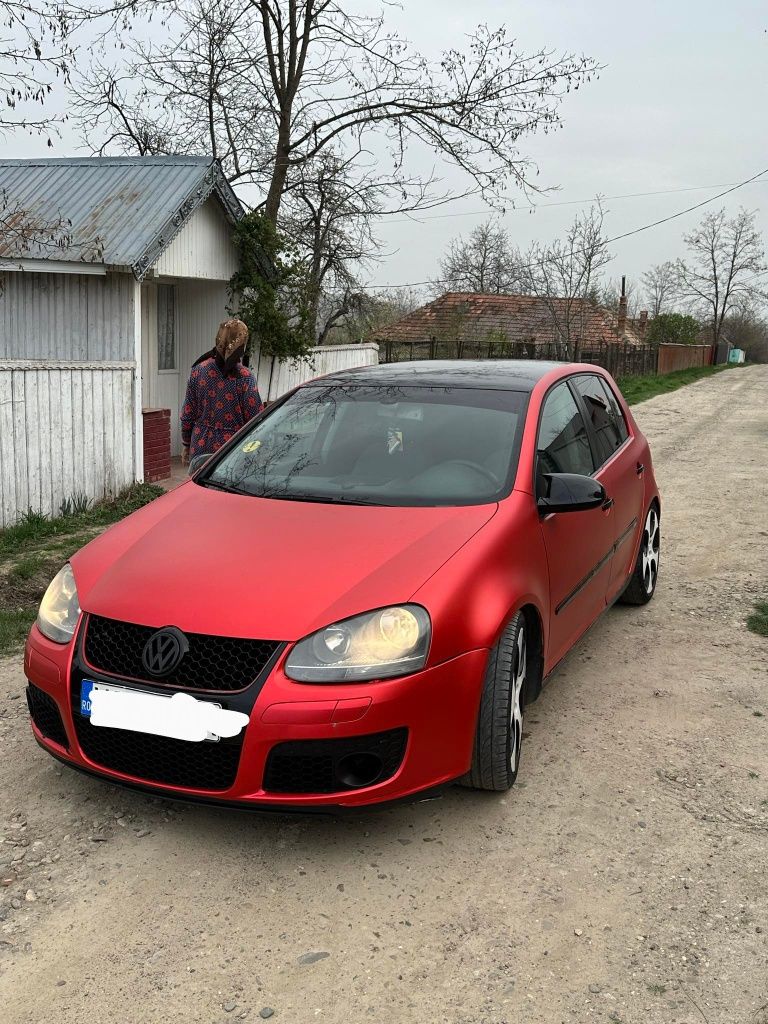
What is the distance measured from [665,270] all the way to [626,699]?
77648 mm

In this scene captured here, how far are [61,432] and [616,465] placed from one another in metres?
5.40

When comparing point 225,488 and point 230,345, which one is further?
point 230,345

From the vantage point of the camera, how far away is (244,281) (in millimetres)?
13477

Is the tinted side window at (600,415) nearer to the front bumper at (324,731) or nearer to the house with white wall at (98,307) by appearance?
the front bumper at (324,731)

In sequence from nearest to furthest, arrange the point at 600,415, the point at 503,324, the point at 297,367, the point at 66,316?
the point at 600,415 < the point at 66,316 < the point at 297,367 < the point at 503,324

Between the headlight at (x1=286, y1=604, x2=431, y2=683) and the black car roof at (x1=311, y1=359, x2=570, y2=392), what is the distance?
173 cm

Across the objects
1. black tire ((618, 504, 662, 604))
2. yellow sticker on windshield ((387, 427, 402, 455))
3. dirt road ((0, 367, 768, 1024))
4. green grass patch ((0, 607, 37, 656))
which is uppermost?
yellow sticker on windshield ((387, 427, 402, 455))

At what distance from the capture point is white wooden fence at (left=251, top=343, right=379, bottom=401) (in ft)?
49.4

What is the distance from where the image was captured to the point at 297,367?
52.0ft

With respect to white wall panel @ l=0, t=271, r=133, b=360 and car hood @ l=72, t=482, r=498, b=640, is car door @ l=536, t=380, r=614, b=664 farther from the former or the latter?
white wall panel @ l=0, t=271, r=133, b=360

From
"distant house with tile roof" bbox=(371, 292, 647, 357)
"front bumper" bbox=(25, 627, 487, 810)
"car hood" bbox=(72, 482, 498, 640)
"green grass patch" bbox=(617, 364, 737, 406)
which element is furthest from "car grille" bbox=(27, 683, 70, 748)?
"distant house with tile roof" bbox=(371, 292, 647, 357)

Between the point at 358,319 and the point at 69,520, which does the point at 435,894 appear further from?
the point at 358,319

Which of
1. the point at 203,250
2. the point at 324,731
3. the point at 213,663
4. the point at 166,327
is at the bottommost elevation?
the point at 324,731

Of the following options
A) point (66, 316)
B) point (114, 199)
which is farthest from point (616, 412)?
point (114, 199)
